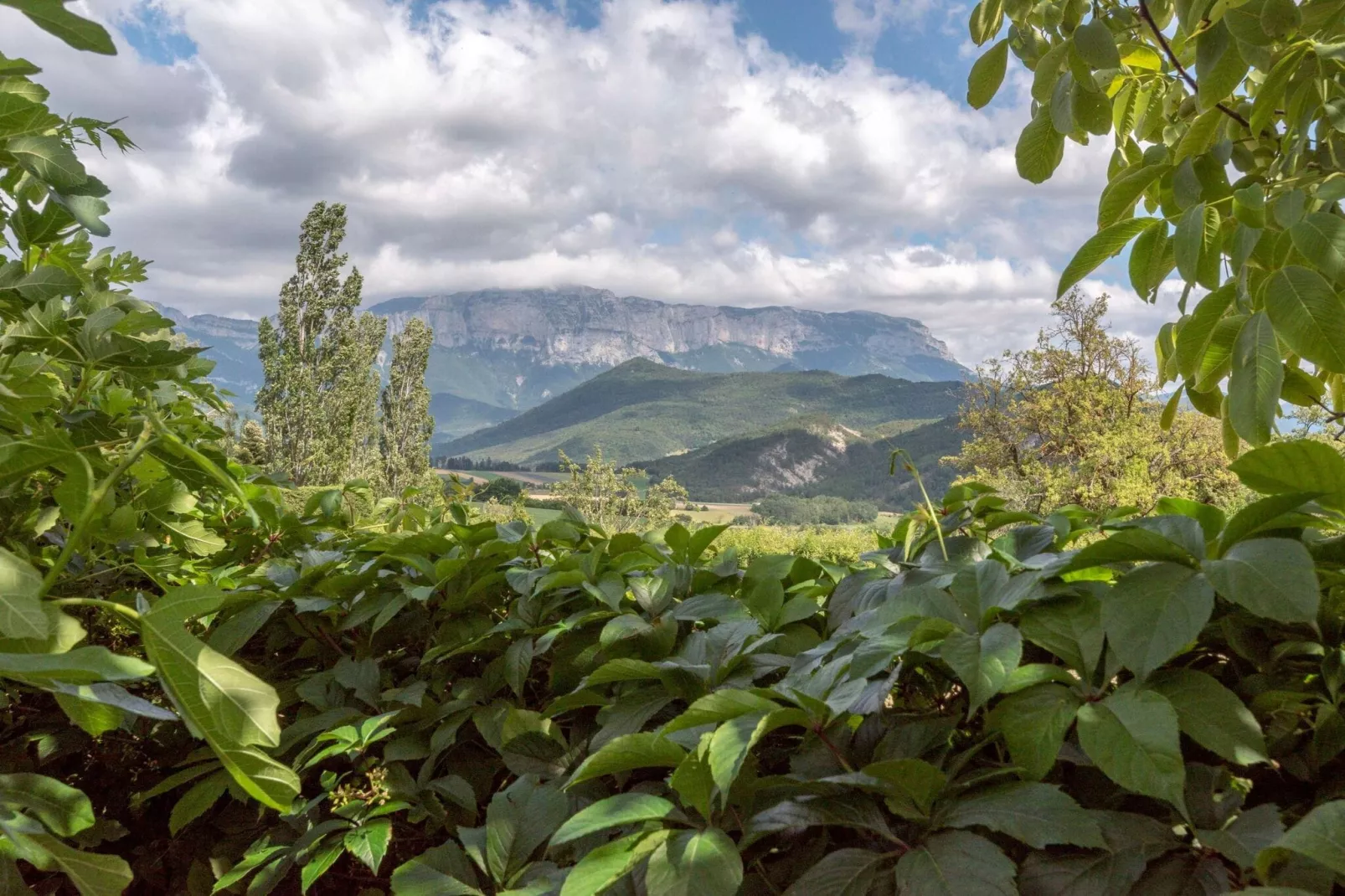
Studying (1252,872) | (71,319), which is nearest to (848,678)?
(1252,872)

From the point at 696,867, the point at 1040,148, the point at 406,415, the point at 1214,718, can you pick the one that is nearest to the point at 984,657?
the point at 1214,718

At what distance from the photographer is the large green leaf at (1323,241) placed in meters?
0.89

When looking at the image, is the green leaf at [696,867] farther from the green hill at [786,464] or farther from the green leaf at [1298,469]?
the green hill at [786,464]

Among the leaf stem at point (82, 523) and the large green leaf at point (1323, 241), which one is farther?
the large green leaf at point (1323, 241)

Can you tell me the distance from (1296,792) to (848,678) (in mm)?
379

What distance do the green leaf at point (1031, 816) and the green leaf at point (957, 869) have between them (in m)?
0.02

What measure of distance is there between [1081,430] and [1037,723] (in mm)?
22927

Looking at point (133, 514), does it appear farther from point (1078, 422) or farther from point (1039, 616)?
point (1078, 422)

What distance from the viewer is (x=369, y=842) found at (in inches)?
39.1

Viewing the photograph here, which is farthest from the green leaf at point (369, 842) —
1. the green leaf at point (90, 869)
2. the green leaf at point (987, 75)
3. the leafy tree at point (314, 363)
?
the leafy tree at point (314, 363)

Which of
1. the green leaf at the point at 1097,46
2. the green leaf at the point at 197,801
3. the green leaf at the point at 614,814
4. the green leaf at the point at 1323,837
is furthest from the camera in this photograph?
the green leaf at the point at 197,801

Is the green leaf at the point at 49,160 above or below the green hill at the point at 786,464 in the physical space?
above

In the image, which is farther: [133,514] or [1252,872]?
[133,514]

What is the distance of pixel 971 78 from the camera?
1458mm
